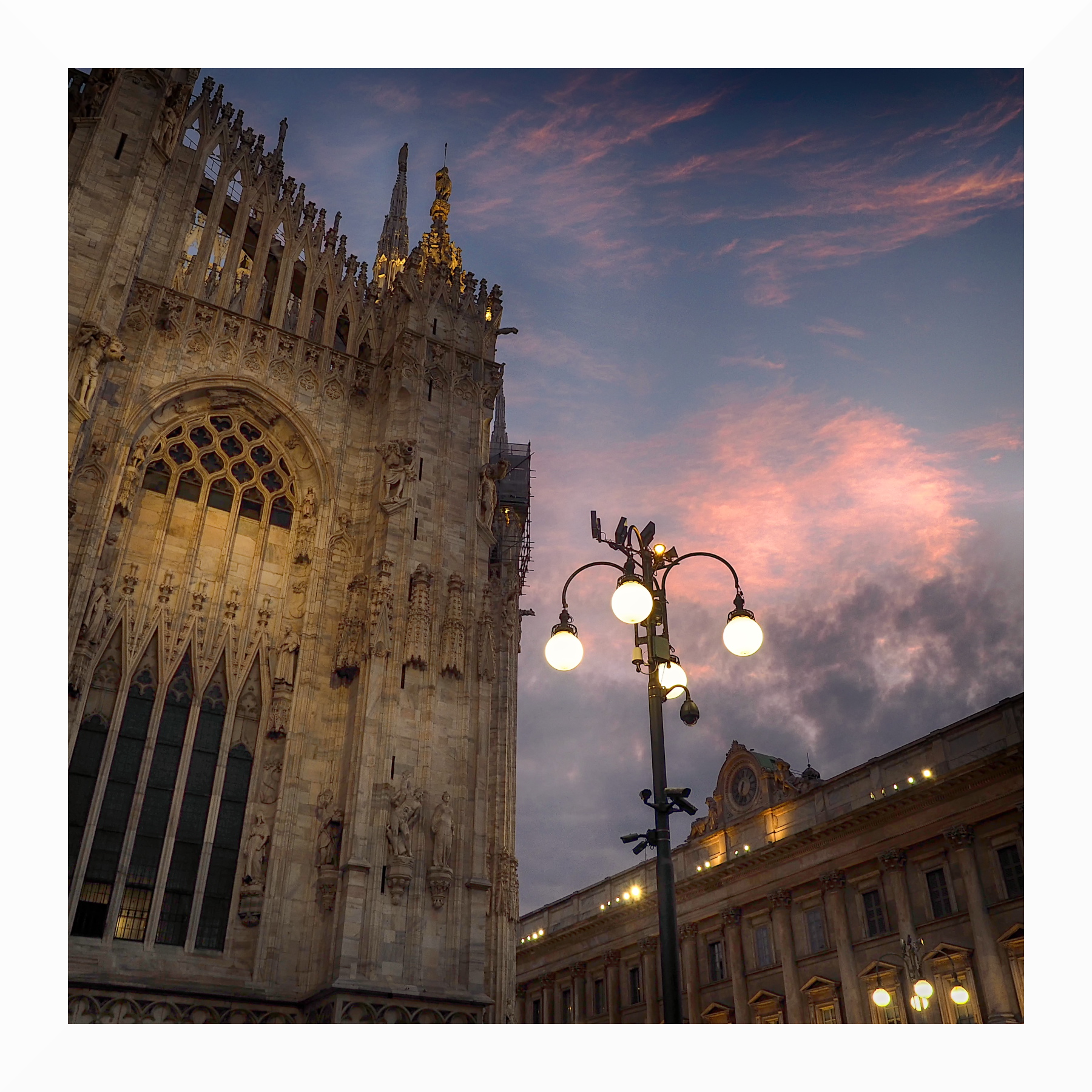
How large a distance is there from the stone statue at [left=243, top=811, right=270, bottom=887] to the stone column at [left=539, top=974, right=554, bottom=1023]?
3250 centimetres

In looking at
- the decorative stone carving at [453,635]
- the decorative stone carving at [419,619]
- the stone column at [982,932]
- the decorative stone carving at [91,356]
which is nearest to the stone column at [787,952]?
the stone column at [982,932]

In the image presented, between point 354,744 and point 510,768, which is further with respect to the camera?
point 510,768

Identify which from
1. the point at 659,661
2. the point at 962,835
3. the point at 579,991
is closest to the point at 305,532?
the point at 659,661

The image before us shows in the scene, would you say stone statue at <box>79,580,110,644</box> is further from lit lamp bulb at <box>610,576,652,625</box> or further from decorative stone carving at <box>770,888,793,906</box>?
decorative stone carving at <box>770,888,793,906</box>

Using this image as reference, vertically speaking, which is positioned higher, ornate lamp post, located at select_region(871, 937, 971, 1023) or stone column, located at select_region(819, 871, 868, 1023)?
stone column, located at select_region(819, 871, 868, 1023)

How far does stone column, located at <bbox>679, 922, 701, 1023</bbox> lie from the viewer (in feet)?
130

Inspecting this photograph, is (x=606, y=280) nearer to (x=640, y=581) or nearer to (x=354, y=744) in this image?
(x=354, y=744)

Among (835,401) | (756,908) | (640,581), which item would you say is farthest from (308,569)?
(756,908)

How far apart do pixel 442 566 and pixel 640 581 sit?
12.7 m

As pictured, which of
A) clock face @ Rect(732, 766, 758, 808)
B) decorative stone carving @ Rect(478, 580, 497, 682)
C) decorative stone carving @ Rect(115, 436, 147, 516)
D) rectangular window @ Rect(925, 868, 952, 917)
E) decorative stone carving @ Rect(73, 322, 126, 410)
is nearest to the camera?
decorative stone carving @ Rect(73, 322, 126, 410)

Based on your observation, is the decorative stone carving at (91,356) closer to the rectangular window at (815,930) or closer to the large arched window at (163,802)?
the large arched window at (163,802)

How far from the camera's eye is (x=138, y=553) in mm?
21328

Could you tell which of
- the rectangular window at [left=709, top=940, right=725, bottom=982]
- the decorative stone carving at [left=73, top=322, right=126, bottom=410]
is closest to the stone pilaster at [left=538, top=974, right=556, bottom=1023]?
the rectangular window at [left=709, top=940, right=725, bottom=982]

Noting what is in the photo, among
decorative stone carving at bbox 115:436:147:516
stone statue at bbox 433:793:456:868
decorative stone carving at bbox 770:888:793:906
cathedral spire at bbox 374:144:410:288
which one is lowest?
stone statue at bbox 433:793:456:868
